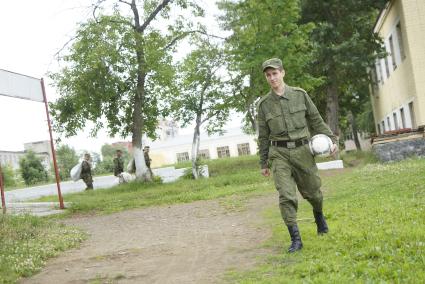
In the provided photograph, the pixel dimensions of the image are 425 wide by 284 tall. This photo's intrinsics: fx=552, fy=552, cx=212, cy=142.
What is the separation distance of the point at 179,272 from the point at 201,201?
9.45m

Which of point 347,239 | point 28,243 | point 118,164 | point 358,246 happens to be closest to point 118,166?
point 118,164

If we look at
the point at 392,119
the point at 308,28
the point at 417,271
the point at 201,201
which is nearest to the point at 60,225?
the point at 201,201

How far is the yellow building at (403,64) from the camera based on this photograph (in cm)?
2055

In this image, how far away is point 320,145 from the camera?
6.43 metres

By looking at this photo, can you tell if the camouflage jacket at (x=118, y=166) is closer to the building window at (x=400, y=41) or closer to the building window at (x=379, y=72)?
the building window at (x=400, y=41)

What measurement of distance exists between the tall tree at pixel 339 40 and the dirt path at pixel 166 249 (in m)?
13.8

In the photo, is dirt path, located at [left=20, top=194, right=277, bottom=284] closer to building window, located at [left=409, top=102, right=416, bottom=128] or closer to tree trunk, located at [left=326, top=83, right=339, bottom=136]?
building window, located at [left=409, top=102, right=416, bottom=128]

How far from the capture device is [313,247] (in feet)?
19.8

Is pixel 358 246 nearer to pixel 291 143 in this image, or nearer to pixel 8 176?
pixel 291 143

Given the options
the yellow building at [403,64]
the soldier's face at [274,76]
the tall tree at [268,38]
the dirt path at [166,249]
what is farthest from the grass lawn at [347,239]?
the tall tree at [268,38]

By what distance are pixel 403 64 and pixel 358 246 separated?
60.6ft

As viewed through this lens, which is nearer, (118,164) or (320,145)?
(320,145)

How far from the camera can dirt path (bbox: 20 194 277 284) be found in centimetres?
589

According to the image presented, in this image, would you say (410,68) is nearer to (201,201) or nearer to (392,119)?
(392,119)
